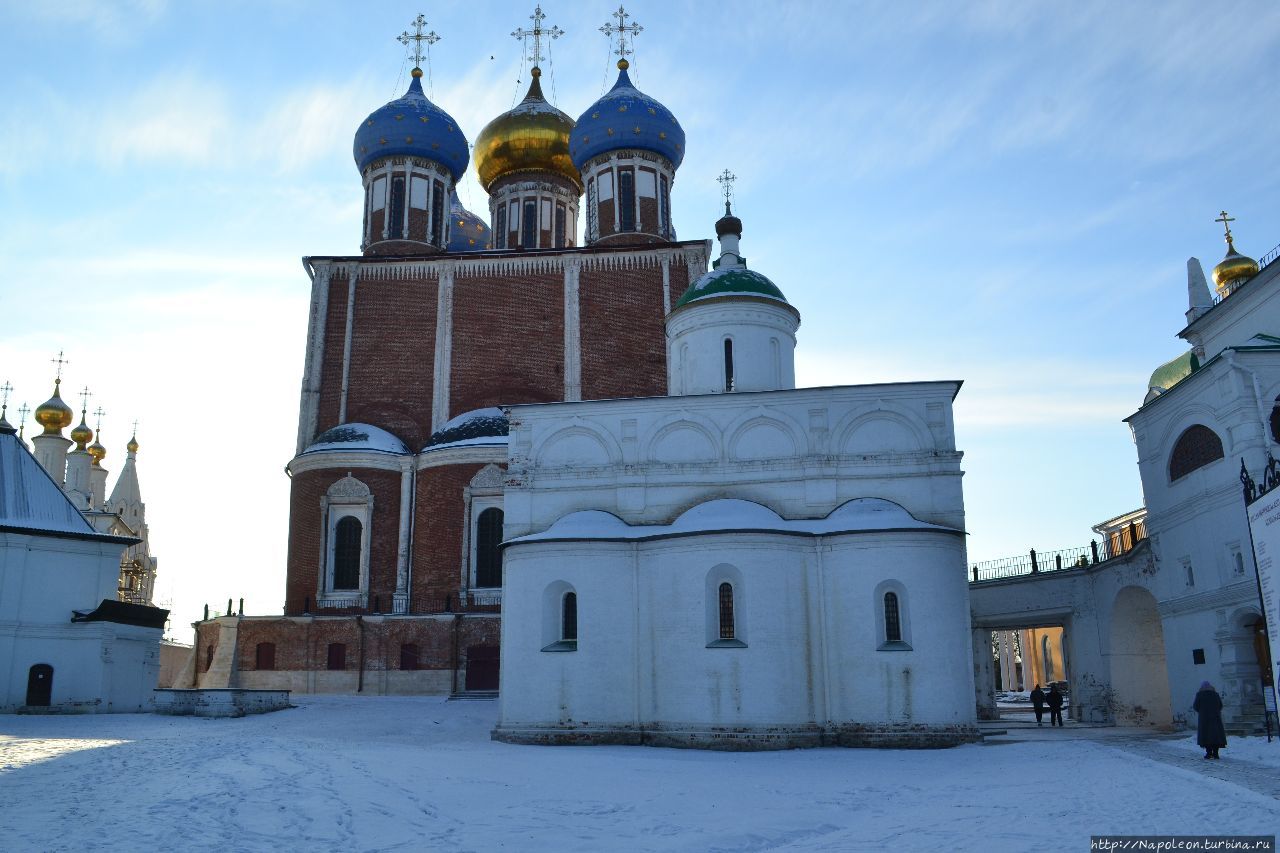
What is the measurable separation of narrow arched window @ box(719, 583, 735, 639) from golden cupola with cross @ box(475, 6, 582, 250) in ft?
65.6

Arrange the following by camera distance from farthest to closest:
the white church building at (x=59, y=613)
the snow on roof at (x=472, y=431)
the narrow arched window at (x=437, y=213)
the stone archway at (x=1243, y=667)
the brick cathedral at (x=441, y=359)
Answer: the narrow arched window at (x=437, y=213) → the snow on roof at (x=472, y=431) → the brick cathedral at (x=441, y=359) → the white church building at (x=59, y=613) → the stone archway at (x=1243, y=667)

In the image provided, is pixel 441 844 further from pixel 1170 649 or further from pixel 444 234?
pixel 444 234

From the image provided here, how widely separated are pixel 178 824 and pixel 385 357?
22.6 metres

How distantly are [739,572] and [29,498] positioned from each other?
15.7 m

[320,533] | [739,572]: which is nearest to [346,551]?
[320,533]

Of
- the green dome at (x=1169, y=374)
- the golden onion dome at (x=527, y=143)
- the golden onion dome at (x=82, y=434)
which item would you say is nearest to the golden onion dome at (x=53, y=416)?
the golden onion dome at (x=82, y=434)

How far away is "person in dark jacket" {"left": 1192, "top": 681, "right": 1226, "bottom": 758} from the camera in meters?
12.8

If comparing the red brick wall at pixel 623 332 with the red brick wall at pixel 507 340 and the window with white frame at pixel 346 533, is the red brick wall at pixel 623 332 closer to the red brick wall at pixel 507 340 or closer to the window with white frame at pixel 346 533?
the red brick wall at pixel 507 340

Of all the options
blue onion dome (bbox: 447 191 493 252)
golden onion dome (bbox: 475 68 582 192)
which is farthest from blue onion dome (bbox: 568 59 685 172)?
blue onion dome (bbox: 447 191 493 252)

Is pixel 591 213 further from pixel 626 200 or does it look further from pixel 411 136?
pixel 411 136

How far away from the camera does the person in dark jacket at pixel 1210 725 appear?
12.8 meters

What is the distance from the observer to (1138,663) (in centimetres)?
2186

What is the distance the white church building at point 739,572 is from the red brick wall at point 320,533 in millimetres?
9428

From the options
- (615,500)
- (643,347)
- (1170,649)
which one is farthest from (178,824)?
(643,347)
